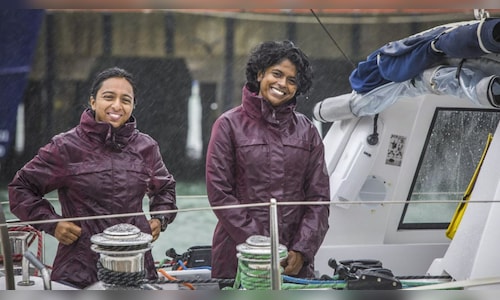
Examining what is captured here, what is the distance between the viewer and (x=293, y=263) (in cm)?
223

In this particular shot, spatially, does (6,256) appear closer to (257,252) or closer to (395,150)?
(257,252)

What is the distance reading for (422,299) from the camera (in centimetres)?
218

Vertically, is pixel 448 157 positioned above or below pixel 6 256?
above

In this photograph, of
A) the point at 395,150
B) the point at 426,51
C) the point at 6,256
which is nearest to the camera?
the point at 6,256

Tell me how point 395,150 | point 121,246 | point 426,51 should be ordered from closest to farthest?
point 121,246 < point 426,51 < point 395,150

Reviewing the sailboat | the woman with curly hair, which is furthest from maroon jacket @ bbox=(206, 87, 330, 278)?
the sailboat

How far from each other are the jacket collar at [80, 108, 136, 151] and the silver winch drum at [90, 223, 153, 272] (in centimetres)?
22

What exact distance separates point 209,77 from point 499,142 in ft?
20.8

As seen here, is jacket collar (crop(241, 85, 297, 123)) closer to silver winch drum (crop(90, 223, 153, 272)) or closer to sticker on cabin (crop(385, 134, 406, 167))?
silver winch drum (crop(90, 223, 153, 272))

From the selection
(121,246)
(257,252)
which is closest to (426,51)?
(257,252)

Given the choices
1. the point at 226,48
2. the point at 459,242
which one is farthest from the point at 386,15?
the point at 459,242

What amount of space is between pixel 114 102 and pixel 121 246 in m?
0.38

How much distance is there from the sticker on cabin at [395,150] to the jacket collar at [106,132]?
53.1 inches

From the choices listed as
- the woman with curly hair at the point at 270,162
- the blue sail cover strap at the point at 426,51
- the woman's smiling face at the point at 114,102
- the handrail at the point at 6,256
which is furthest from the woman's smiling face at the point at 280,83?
the handrail at the point at 6,256
